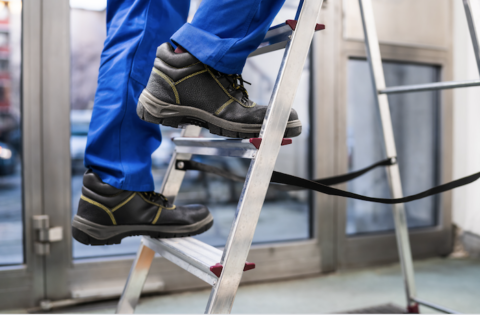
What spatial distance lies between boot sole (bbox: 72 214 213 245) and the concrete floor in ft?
2.26

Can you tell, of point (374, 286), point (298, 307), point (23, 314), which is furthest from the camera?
point (374, 286)

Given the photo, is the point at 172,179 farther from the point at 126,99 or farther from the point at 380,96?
the point at 380,96

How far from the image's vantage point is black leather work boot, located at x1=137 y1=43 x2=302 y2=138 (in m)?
0.78

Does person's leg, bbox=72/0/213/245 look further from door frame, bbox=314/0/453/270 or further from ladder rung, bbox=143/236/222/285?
door frame, bbox=314/0/453/270

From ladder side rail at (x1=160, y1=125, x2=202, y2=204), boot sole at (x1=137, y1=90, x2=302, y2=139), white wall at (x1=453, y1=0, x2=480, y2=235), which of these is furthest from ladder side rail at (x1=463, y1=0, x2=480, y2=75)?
white wall at (x1=453, y1=0, x2=480, y2=235)

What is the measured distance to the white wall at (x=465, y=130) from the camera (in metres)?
2.18

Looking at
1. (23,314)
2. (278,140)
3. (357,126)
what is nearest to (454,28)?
(357,126)

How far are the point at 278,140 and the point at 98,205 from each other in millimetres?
417

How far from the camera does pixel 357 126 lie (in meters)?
2.13

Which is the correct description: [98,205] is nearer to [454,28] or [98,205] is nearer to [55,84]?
[55,84]

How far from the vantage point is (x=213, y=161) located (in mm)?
1951

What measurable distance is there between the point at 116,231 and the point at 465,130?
207 centimetres

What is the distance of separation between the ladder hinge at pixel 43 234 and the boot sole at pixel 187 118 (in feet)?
3.15

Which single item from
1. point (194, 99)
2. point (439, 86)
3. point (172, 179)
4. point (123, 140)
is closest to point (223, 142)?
point (194, 99)
